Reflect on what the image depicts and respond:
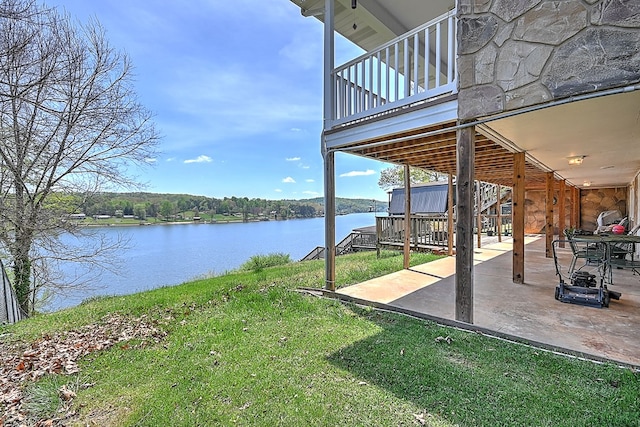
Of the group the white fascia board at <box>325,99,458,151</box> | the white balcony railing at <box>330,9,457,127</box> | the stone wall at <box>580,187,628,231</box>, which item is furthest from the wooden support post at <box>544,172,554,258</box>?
the white fascia board at <box>325,99,458,151</box>

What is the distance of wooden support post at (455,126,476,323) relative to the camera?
326 cm

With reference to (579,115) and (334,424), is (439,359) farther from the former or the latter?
(579,115)

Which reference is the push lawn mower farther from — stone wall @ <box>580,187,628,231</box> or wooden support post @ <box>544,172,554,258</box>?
stone wall @ <box>580,187,628,231</box>

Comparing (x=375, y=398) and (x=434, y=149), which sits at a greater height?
(x=434, y=149)

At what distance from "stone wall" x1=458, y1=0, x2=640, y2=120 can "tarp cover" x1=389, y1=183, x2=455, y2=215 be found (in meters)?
9.76

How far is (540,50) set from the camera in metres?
2.79

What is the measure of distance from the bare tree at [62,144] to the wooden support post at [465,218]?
6128mm

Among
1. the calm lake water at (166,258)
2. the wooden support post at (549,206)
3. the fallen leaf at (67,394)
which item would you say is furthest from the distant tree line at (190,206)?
the wooden support post at (549,206)

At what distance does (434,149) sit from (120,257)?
807cm

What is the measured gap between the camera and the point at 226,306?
4.70 metres

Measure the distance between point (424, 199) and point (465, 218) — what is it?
10.4 m

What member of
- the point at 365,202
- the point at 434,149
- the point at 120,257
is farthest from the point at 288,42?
the point at 365,202

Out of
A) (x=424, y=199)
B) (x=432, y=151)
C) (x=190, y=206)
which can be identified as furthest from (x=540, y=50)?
(x=190, y=206)

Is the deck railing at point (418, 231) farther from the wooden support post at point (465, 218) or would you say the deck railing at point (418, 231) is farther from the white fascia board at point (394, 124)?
the wooden support post at point (465, 218)
